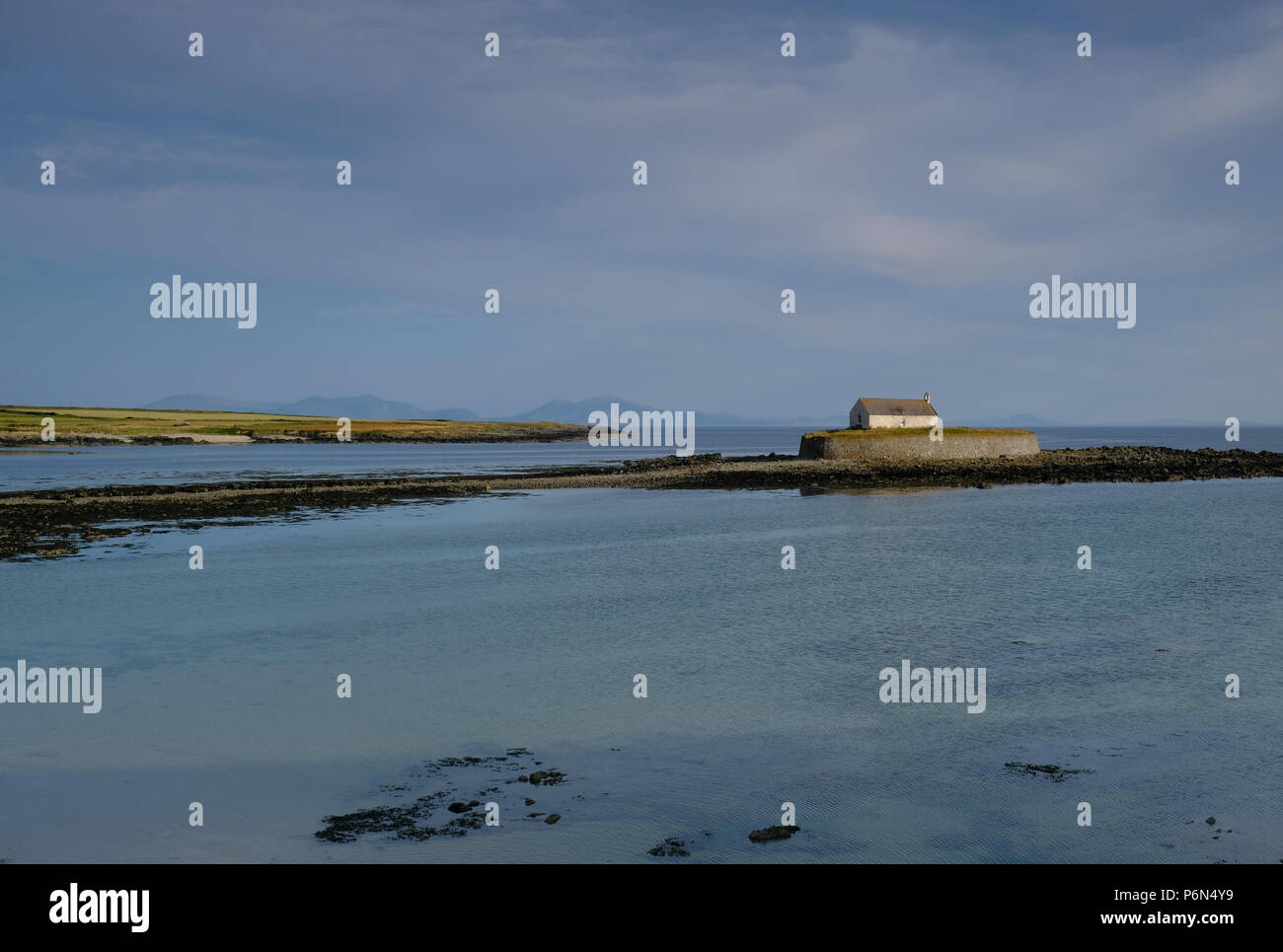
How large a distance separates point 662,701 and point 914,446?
67.5 m

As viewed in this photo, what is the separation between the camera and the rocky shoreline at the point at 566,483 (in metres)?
39.6

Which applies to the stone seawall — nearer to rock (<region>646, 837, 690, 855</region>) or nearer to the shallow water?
the shallow water

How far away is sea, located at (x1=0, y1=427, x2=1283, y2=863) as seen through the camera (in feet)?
29.5

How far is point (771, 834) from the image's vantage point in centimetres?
887

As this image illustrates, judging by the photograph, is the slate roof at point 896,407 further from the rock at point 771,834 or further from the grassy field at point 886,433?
the rock at point 771,834

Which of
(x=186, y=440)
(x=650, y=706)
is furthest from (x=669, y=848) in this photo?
(x=186, y=440)

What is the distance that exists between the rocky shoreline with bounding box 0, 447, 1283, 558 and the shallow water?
32.1 feet

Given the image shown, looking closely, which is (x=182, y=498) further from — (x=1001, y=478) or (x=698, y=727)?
(x=1001, y=478)

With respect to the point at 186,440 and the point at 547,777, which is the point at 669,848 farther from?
the point at 186,440

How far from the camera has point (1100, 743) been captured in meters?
11.6

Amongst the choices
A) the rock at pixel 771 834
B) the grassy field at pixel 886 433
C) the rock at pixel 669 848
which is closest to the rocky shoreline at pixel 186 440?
the grassy field at pixel 886 433

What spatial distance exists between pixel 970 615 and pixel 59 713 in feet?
58.7

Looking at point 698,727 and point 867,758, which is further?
point 698,727
